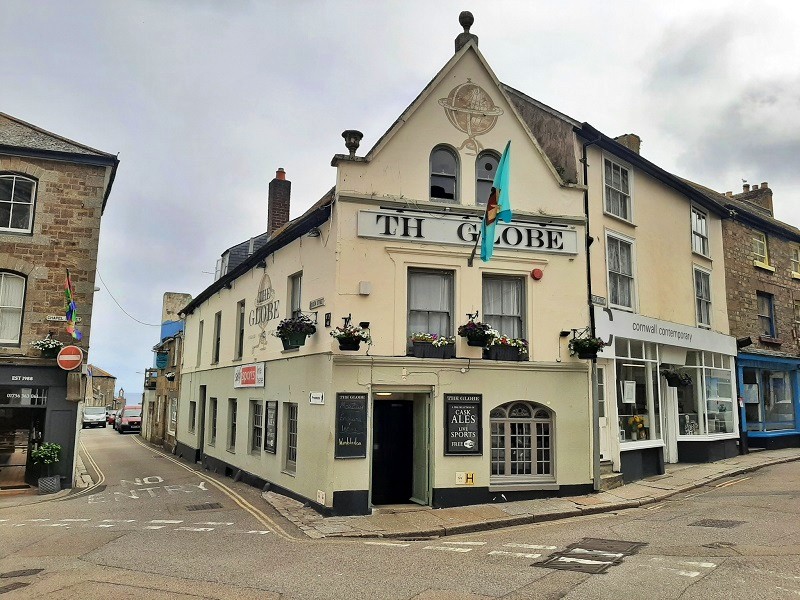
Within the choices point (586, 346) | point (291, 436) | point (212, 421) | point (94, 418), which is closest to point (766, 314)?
point (586, 346)

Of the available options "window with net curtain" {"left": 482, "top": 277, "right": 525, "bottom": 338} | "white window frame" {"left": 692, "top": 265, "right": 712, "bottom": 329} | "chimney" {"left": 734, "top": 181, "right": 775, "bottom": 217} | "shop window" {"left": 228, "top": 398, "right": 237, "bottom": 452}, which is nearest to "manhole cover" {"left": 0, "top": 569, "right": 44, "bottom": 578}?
"window with net curtain" {"left": 482, "top": 277, "right": 525, "bottom": 338}

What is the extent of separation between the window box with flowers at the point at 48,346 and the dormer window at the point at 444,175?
434 inches

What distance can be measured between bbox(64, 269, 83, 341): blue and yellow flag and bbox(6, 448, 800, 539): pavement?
4.26 metres

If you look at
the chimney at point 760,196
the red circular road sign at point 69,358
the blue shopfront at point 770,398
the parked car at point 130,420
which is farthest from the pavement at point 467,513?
the parked car at point 130,420

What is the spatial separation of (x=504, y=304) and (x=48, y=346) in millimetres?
12179

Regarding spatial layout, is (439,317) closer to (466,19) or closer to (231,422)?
(466,19)

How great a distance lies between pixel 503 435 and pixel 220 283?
13.2 metres

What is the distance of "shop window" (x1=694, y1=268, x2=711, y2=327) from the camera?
19547mm

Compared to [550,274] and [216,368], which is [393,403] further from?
[216,368]

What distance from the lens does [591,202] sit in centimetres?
1566

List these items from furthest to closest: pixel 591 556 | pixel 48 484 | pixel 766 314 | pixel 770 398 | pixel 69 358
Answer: pixel 766 314, pixel 770 398, pixel 69 358, pixel 48 484, pixel 591 556

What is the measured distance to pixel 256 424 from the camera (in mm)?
17531

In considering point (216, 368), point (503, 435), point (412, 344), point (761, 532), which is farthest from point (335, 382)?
point (216, 368)

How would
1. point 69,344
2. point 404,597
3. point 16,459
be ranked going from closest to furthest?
point 404,597
point 69,344
point 16,459
